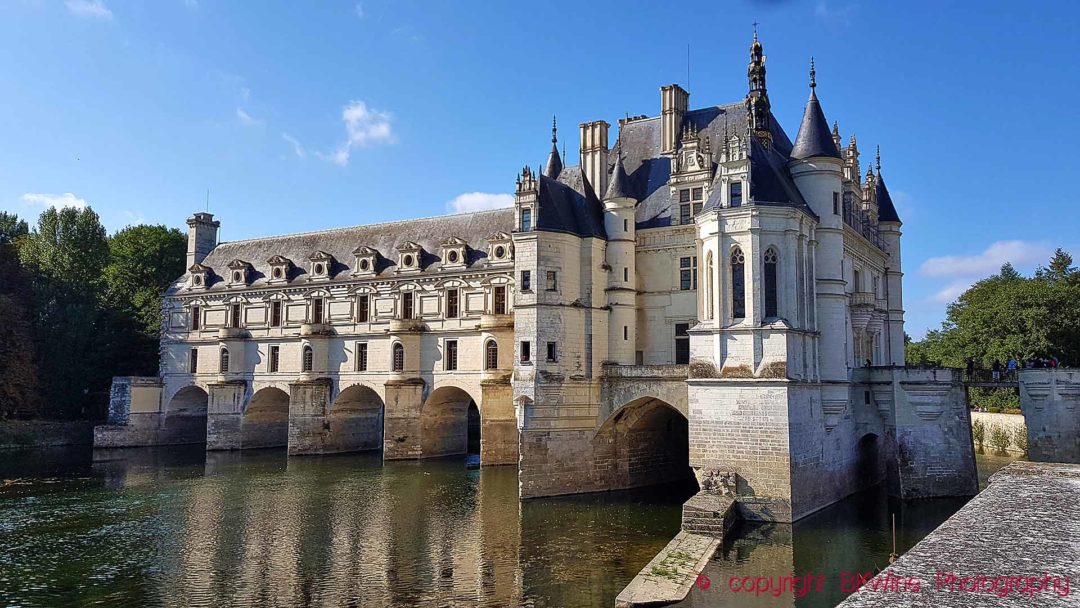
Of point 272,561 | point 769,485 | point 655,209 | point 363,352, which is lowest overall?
point 272,561

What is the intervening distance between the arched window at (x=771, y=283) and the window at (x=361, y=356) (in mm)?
24472

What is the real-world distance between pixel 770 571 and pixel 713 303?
928 cm

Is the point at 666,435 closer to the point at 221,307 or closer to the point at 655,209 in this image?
the point at 655,209

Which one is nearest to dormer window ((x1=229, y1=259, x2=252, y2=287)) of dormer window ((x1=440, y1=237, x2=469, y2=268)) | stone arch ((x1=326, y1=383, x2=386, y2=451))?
stone arch ((x1=326, y1=383, x2=386, y2=451))

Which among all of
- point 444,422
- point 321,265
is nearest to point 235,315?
point 321,265

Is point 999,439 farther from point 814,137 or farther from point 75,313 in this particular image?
point 75,313

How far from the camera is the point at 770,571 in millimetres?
18656

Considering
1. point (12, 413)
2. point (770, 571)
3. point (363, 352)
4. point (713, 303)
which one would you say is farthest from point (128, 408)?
point (770, 571)

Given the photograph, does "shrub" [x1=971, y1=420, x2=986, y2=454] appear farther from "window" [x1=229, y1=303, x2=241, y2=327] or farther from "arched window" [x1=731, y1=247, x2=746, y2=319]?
"window" [x1=229, y1=303, x2=241, y2=327]

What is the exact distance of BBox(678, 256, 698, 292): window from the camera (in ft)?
98.3

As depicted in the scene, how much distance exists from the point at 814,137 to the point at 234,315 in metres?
35.6

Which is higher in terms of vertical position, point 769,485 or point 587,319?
point 587,319

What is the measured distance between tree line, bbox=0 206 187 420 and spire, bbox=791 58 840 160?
44.2 metres

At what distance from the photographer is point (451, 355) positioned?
39.6m
